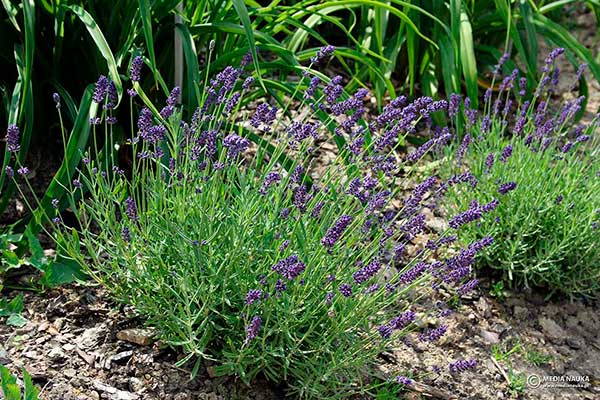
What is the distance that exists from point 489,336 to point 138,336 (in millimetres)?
1331

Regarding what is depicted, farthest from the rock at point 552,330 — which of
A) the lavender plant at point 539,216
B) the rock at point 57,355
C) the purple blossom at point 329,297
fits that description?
the rock at point 57,355

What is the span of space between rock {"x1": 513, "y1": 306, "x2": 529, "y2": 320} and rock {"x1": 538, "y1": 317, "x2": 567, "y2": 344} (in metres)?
0.06

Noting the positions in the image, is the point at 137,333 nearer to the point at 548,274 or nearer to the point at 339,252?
the point at 339,252

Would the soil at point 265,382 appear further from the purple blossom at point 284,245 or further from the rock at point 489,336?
the purple blossom at point 284,245

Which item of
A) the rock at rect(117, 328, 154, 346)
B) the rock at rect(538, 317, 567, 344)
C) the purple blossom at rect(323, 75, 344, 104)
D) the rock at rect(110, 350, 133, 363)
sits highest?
the purple blossom at rect(323, 75, 344, 104)

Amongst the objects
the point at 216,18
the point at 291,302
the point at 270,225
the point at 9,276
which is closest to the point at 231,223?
the point at 270,225

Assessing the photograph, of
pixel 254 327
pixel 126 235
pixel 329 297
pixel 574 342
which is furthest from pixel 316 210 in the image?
pixel 574 342

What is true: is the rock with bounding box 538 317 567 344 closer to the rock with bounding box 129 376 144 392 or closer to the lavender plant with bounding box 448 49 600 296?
the lavender plant with bounding box 448 49 600 296

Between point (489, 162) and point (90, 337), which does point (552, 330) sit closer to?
point (489, 162)

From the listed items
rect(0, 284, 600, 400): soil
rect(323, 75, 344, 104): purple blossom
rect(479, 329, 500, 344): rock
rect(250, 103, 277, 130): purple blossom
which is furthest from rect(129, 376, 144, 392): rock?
rect(479, 329, 500, 344): rock

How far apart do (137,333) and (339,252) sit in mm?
687

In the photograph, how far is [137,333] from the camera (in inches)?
97.0

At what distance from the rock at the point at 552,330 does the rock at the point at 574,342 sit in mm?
23

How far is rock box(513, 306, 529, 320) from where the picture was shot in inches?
122
